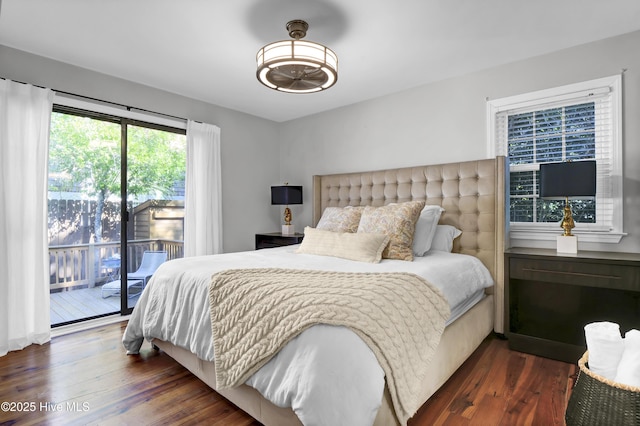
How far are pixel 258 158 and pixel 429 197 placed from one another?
2.49 metres

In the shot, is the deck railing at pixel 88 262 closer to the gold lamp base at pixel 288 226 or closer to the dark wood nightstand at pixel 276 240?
the dark wood nightstand at pixel 276 240

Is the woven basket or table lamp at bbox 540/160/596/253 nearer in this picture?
the woven basket

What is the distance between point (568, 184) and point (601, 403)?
5.85ft

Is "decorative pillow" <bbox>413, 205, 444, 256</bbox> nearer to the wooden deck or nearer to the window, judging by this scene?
the window

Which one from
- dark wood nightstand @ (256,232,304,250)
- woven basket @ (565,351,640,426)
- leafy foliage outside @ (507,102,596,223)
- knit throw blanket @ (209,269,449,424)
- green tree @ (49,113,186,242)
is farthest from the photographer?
dark wood nightstand @ (256,232,304,250)

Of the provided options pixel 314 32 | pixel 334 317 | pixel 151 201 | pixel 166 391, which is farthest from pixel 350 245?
pixel 151 201

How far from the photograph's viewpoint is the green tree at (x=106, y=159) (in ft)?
10.1

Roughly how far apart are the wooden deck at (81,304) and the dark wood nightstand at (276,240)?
5.03 ft

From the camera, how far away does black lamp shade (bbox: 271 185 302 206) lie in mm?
4262

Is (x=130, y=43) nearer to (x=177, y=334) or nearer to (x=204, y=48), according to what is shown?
(x=204, y=48)

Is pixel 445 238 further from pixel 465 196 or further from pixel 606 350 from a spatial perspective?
pixel 606 350

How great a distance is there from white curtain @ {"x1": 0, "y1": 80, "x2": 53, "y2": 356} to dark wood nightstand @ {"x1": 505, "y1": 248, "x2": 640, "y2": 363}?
3838 millimetres

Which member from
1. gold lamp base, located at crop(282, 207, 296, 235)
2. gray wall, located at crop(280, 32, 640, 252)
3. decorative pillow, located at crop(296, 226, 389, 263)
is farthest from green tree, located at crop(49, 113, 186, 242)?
decorative pillow, located at crop(296, 226, 389, 263)

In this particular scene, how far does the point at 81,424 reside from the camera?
1656mm
